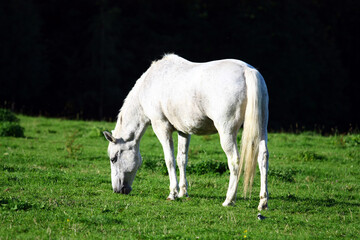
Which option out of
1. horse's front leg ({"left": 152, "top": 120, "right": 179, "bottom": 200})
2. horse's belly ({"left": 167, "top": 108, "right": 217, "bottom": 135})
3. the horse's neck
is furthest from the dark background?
horse's belly ({"left": 167, "top": 108, "right": 217, "bottom": 135})

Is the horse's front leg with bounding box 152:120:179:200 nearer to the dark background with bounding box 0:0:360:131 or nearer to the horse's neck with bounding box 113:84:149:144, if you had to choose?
the horse's neck with bounding box 113:84:149:144

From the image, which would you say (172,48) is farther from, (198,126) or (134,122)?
(198,126)

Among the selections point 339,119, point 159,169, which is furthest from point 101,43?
point 159,169

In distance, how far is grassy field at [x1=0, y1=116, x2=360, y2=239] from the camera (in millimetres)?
5746

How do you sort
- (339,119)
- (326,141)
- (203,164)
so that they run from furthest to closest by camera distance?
1. (339,119)
2. (326,141)
3. (203,164)

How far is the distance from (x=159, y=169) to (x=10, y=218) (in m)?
4.70

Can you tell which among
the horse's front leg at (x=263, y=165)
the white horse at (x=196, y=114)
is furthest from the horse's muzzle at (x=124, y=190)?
the horse's front leg at (x=263, y=165)

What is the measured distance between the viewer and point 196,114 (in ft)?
24.0

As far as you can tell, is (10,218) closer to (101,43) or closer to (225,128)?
(225,128)

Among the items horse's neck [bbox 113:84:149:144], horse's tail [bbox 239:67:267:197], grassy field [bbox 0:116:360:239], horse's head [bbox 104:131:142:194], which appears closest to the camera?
grassy field [bbox 0:116:360:239]

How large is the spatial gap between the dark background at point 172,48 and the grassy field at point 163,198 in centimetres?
2248

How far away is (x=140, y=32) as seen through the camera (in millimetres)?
40781

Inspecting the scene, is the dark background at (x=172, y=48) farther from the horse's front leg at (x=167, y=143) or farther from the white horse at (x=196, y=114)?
the horse's front leg at (x=167, y=143)

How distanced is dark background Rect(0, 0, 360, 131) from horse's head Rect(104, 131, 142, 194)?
26272mm
